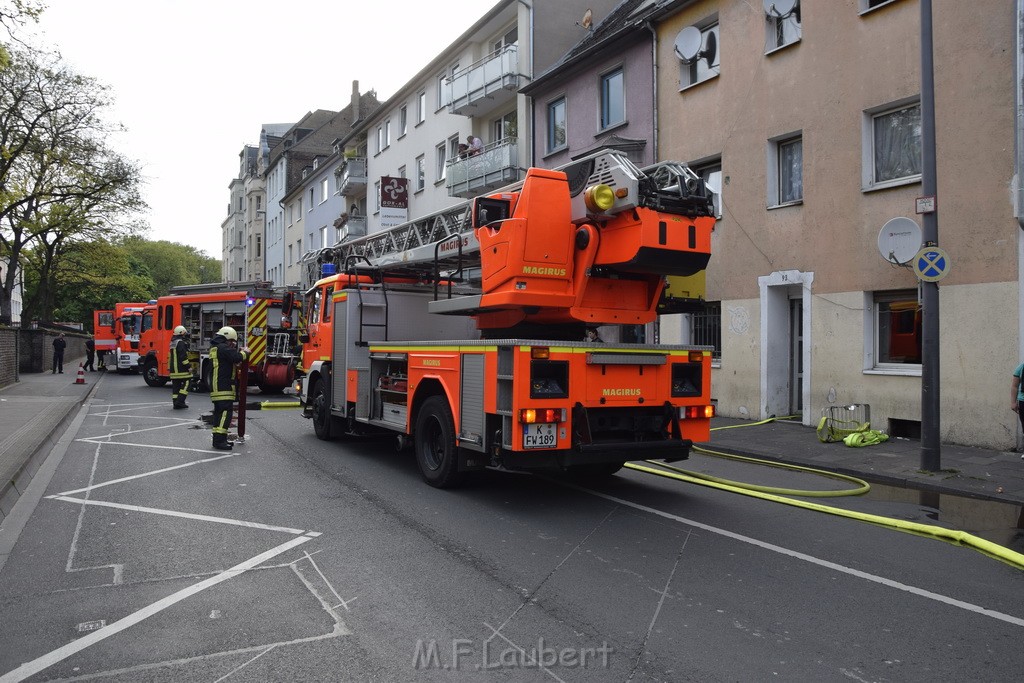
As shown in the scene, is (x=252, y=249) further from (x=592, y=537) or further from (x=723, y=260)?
(x=592, y=537)

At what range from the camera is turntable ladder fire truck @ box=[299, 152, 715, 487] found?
266 inches

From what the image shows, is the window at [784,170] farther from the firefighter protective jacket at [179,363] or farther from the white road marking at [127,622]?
the firefighter protective jacket at [179,363]

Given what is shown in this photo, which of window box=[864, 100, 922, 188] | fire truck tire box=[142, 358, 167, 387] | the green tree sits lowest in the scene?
fire truck tire box=[142, 358, 167, 387]

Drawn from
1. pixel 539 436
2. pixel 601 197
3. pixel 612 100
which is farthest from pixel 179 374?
pixel 601 197

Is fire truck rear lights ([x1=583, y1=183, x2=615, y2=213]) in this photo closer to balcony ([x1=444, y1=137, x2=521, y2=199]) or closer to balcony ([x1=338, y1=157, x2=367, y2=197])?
balcony ([x1=444, y1=137, x2=521, y2=199])

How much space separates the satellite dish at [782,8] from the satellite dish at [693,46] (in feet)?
5.93

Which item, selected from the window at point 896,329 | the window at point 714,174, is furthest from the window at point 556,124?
the window at point 896,329

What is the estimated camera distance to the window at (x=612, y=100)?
731 inches

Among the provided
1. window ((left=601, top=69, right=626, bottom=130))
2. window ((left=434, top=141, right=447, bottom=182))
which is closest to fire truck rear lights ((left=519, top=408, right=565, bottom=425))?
window ((left=601, top=69, right=626, bottom=130))

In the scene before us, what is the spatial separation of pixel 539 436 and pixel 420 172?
26.4 meters

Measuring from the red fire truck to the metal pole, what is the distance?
45.1 feet

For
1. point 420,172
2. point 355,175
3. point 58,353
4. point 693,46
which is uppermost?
point 355,175

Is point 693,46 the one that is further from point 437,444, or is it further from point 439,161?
point 439,161

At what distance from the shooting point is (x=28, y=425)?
12.9m
